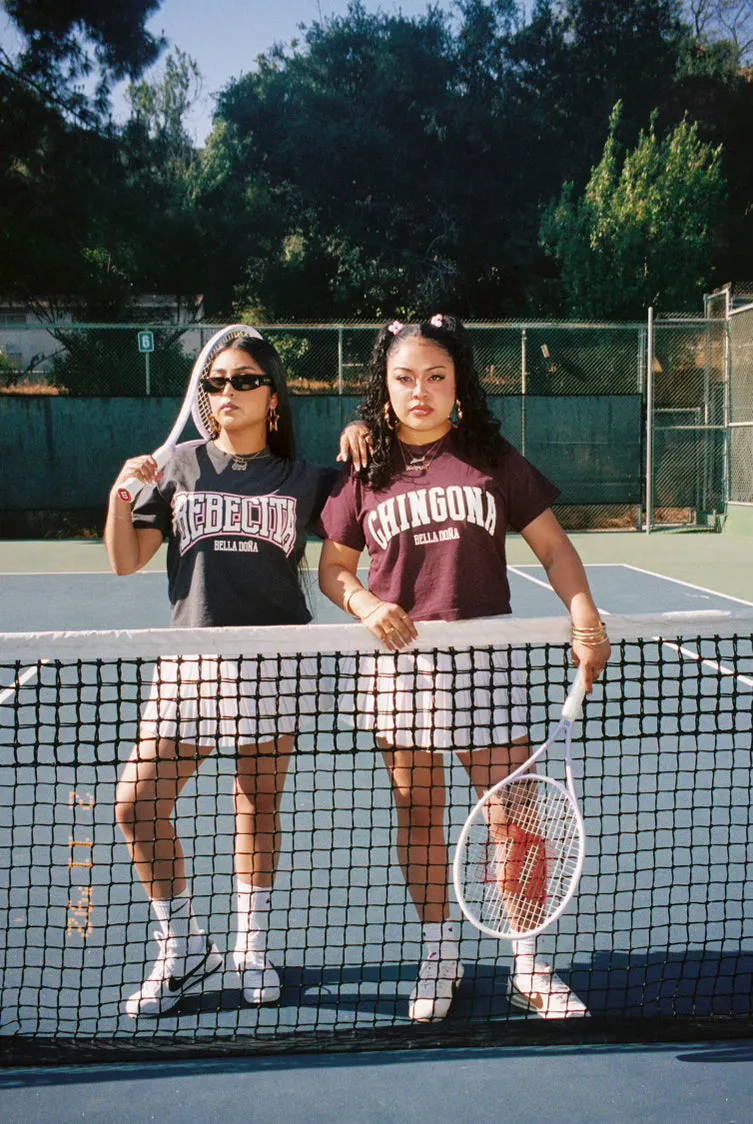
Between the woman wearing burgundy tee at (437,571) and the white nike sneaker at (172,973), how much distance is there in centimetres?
49

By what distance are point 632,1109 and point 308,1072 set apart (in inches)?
23.9

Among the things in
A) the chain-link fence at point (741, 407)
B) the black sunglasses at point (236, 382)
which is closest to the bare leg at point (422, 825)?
the black sunglasses at point (236, 382)

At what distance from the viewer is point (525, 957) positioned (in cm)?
247

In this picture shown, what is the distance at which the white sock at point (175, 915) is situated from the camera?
2.48 metres

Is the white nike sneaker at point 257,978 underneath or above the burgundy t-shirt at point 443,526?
underneath

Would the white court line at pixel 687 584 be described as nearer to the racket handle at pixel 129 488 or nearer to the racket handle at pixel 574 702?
the racket handle at pixel 574 702

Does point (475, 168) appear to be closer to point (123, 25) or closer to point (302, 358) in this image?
point (123, 25)

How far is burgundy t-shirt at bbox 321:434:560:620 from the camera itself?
241 cm

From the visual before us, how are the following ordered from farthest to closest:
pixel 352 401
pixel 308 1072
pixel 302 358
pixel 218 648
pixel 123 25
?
pixel 123 25
pixel 302 358
pixel 352 401
pixel 218 648
pixel 308 1072

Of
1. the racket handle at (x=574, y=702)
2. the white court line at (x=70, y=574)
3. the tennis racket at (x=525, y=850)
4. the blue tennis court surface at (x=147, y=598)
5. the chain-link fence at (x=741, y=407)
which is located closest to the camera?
the racket handle at (x=574, y=702)

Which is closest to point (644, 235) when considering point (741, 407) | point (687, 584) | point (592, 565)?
point (741, 407)

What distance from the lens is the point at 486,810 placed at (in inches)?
95.3

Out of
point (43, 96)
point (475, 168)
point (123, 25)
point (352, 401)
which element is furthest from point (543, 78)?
point (352, 401)

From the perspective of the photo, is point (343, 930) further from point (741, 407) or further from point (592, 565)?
point (741, 407)
